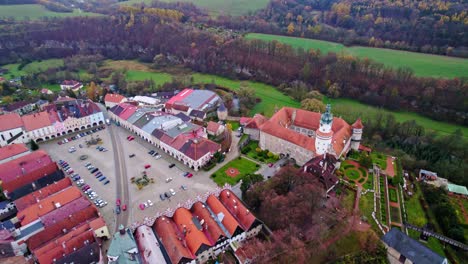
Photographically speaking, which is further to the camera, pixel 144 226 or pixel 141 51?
pixel 141 51

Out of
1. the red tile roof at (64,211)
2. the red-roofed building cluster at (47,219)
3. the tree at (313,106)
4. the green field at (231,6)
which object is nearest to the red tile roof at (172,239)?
the red-roofed building cluster at (47,219)

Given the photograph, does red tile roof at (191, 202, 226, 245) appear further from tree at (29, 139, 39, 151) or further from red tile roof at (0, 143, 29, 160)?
tree at (29, 139, 39, 151)

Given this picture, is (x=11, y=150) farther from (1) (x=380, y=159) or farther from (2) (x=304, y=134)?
(1) (x=380, y=159)

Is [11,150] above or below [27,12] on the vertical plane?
below

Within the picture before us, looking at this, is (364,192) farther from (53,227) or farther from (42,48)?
(42,48)

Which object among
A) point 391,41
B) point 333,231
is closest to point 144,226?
point 333,231

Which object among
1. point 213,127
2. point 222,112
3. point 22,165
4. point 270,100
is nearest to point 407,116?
point 270,100

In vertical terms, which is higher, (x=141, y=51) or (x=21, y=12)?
(x=21, y=12)

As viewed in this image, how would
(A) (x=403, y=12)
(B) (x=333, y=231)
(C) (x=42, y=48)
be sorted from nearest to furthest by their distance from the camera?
(B) (x=333, y=231), (A) (x=403, y=12), (C) (x=42, y=48)

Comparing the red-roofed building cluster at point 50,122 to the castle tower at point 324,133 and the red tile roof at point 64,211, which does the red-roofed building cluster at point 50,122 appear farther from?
the castle tower at point 324,133
